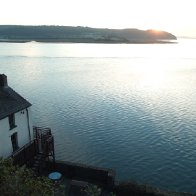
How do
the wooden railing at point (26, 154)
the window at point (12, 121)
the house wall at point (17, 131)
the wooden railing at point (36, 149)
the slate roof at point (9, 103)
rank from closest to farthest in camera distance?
the house wall at point (17, 131), the slate roof at point (9, 103), the wooden railing at point (26, 154), the window at point (12, 121), the wooden railing at point (36, 149)

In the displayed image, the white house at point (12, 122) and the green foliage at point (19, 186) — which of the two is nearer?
the green foliage at point (19, 186)

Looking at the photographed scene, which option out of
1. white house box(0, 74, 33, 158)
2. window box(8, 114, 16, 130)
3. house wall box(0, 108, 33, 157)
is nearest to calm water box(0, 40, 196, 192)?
house wall box(0, 108, 33, 157)

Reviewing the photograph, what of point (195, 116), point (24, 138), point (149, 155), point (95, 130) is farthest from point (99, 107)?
point (24, 138)

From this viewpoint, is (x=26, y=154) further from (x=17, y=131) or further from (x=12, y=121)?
(x=12, y=121)

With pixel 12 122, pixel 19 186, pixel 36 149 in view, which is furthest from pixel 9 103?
pixel 19 186

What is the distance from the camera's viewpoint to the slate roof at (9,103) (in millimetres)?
37134

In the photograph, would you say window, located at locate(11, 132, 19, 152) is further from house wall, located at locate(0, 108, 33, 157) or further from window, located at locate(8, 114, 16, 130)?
window, located at locate(8, 114, 16, 130)

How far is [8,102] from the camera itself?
128 ft

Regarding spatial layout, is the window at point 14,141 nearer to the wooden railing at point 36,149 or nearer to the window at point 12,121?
the wooden railing at point 36,149

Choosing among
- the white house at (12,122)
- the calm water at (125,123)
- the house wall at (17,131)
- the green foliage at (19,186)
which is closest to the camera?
the green foliage at (19,186)

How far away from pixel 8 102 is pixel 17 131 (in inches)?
152

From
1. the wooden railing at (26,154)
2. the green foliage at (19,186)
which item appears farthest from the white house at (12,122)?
the green foliage at (19,186)

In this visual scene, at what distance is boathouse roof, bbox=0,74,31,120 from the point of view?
37.2 m

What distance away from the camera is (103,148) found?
5306cm
